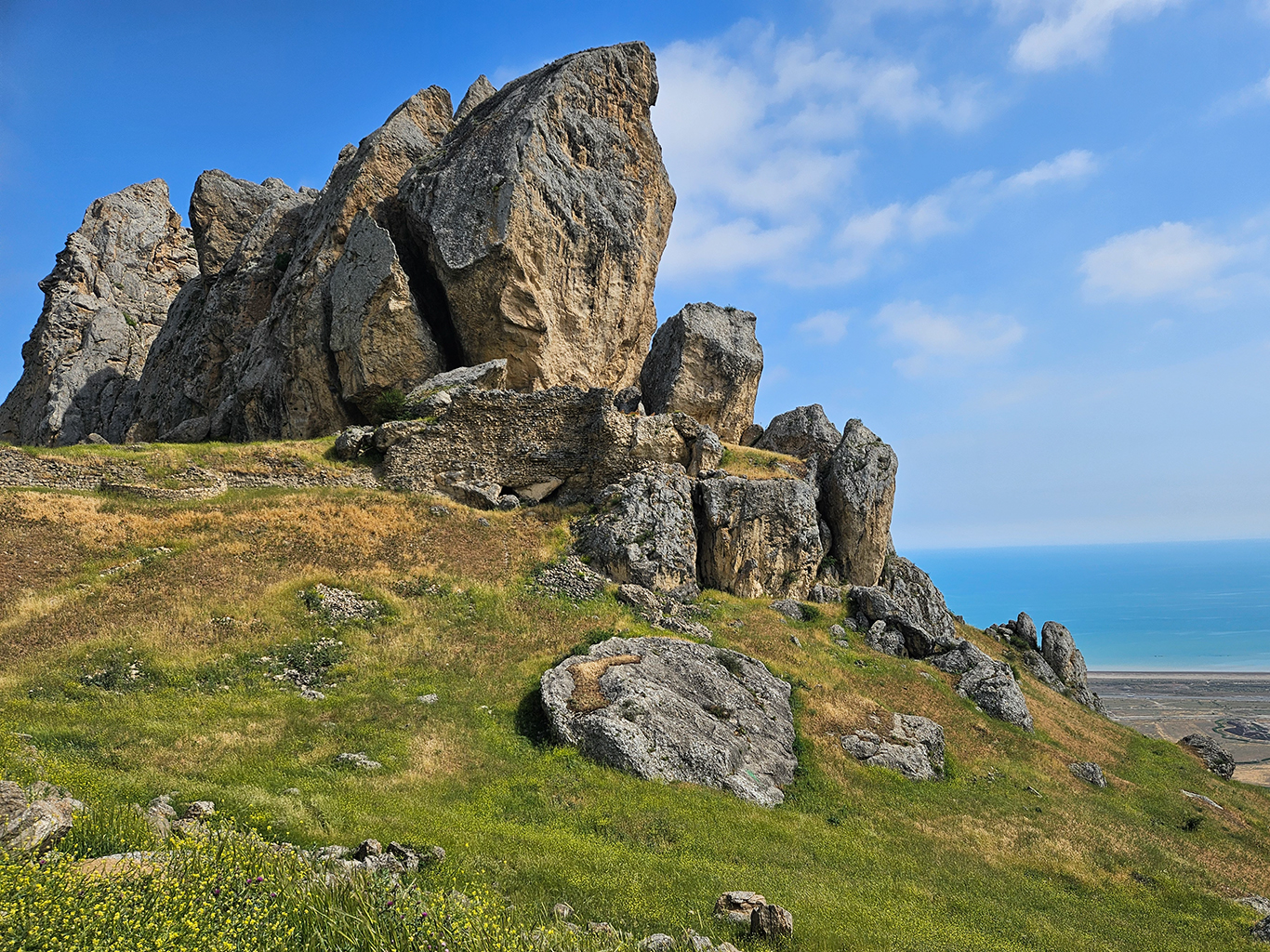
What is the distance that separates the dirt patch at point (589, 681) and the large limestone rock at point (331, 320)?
25.6 meters

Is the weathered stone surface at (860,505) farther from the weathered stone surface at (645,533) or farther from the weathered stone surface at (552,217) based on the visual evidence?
the weathered stone surface at (552,217)

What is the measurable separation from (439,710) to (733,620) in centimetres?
1463

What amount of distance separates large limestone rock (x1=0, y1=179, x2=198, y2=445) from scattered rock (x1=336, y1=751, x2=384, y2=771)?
5715cm

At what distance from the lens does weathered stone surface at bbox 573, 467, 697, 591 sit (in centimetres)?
2681

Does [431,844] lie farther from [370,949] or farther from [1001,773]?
[1001,773]

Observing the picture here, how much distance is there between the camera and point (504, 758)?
45.0ft

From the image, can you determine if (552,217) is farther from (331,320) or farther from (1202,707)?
(1202,707)

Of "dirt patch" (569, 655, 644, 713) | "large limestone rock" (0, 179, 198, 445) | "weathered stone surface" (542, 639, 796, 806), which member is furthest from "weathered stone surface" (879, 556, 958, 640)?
"large limestone rock" (0, 179, 198, 445)

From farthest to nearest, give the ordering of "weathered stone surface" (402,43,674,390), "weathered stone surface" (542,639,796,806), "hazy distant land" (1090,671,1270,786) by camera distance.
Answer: "hazy distant land" (1090,671,1270,786) → "weathered stone surface" (402,43,674,390) → "weathered stone surface" (542,639,796,806)

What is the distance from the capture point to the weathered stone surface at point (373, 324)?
115 feet

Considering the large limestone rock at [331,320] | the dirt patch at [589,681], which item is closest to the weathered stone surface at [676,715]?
the dirt patch at [589,681]

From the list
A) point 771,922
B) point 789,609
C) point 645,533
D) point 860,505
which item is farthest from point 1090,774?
point 771,922

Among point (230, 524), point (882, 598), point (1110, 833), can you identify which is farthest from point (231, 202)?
point (1110, 833)

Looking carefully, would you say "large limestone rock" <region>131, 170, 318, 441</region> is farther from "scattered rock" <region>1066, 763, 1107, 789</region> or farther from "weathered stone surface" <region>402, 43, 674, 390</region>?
"scattered rock" <region>1066, 763, 1107, 789</region>
